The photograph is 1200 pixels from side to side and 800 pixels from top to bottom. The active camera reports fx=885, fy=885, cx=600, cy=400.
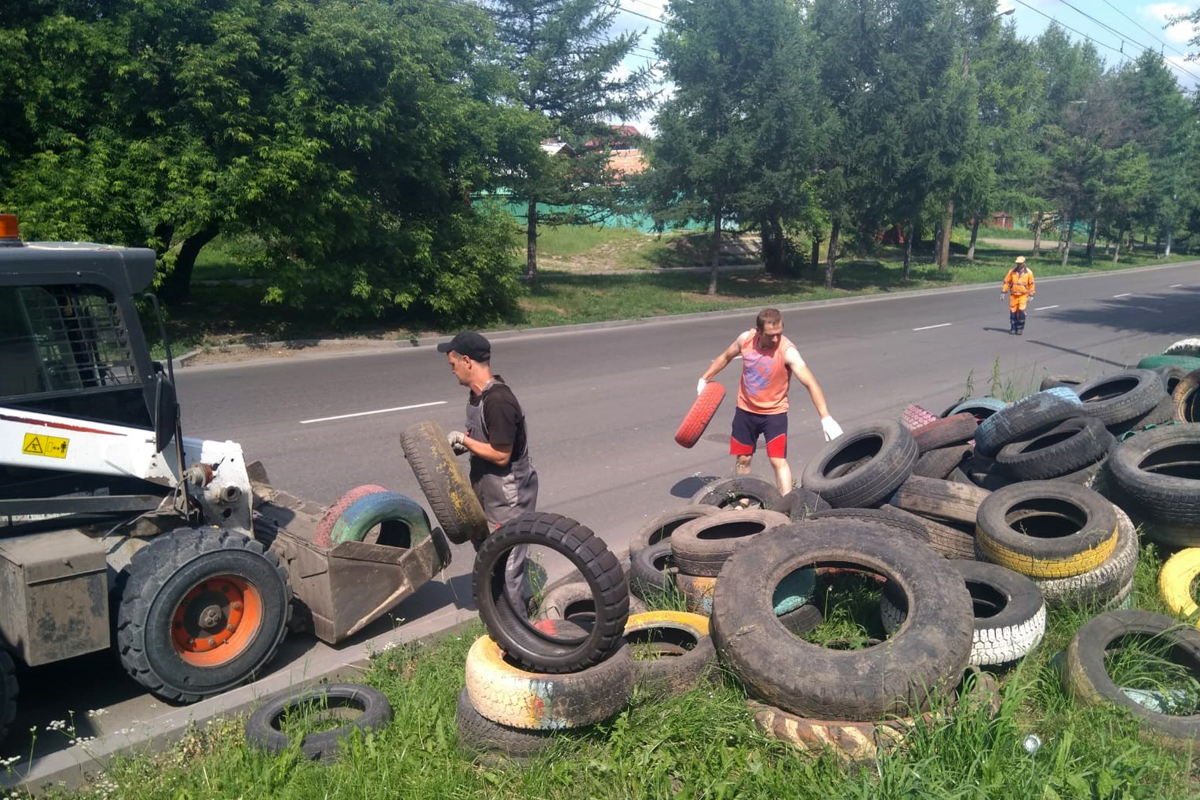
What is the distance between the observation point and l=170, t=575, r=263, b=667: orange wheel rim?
4.37 m

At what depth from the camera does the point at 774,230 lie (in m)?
33.4

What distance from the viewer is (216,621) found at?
A: 447 cm

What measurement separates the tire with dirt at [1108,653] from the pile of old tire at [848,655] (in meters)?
0.53

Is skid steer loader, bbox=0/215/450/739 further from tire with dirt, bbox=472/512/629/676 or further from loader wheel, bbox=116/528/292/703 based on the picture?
tire with dirt, bbox=472/512/629/676

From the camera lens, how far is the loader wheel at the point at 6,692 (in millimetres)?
3637

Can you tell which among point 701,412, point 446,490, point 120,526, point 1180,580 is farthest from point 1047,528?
point 120,526

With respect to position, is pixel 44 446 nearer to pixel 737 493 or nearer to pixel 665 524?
pixel 665 524

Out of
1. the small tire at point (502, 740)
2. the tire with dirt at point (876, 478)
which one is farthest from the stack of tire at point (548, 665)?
the tire with dirt at point (876, 478)

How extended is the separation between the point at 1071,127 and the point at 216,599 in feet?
177

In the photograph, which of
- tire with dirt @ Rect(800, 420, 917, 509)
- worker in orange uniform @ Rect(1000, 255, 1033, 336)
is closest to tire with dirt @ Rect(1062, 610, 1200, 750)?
tire with dirt @ Rect(800, 420, 917, 509)

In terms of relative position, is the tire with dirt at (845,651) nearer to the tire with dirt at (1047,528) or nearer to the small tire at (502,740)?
the small tire at (502,740)

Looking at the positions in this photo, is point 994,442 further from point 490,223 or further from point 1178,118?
point 1178,118

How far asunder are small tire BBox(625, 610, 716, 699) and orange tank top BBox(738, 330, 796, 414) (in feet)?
9.78

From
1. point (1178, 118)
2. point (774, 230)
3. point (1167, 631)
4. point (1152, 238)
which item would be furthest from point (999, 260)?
point (1167, 631)
